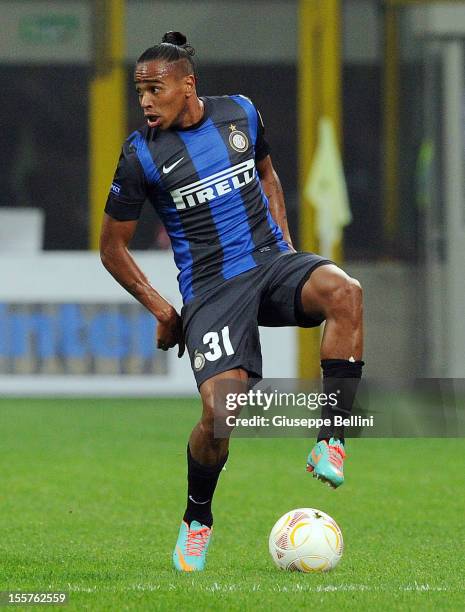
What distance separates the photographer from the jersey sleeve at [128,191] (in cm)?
612

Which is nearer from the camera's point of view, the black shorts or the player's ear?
the black shorts

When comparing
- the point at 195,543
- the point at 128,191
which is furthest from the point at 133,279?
the point at 195,543

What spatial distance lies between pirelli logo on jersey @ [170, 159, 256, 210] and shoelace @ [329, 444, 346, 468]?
118 cm

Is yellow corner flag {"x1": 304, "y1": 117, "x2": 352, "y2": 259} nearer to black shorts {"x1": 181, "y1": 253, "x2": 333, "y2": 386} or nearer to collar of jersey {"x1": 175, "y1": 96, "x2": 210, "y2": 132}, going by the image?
collar of jersey {"x1": 175, "y1": 96, "x2": 210, "y2": 132}

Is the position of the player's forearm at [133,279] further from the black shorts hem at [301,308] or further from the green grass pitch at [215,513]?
the green grass pitch at [215,513]

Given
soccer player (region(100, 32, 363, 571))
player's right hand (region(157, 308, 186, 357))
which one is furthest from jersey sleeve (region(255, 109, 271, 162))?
player's right hand (region(157, 308, 186, 357))

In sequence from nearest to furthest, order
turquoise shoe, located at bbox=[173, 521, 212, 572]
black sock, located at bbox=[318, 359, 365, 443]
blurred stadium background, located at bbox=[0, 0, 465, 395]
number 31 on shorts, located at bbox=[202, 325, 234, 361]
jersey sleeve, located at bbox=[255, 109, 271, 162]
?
black sock, located at bbox=[318, 359, 365, 443] < number 31 on shorts, located at bbox=[202, 325, 234, 361] < turquoise shoe, located at bbox=[173, 521, 212, 572] < jersey sleeve, located at bbox=[255, 109, 271, 162] < blurred stadium background, located at bbox=[0, 0, 465, 395]

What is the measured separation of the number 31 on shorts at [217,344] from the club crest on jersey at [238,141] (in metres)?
0.81

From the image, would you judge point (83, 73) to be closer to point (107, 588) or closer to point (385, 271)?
point (385, 271)

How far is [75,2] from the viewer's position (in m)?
15.0

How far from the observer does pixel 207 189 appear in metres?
6.22

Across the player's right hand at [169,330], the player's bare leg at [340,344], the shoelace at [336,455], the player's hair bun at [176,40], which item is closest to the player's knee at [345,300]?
the player's bare leg at [340,344]

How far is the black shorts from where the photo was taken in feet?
19.6

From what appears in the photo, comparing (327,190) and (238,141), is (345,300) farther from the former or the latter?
(327,190)
